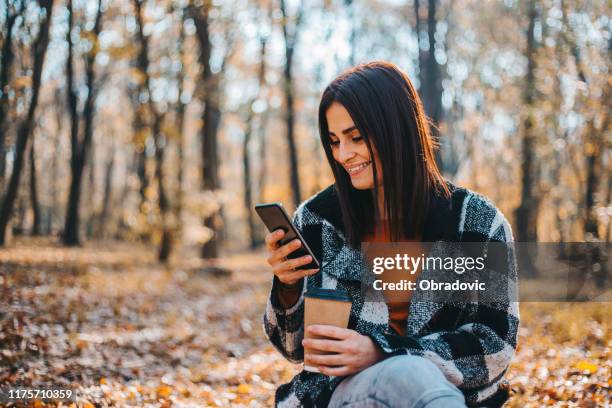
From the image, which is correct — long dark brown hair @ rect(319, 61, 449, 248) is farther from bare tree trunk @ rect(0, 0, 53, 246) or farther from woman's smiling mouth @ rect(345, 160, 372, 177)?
bare tree trunk @ rect(0, 0, 53, 246)

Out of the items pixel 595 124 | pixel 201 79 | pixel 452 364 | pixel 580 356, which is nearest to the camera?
pixel 452 364

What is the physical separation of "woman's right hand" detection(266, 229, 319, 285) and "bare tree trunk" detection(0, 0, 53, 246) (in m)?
9.97

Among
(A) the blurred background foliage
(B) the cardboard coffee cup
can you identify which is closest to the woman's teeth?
(B) the cardboard coffee cup

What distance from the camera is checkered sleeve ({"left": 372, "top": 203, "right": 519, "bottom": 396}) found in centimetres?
195

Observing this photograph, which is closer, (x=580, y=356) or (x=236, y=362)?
(x=580, y=356)

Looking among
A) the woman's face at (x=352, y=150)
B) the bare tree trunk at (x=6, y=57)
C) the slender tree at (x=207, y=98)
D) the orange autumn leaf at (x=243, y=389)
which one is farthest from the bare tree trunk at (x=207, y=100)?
the woman's face at (x=352, y=150)

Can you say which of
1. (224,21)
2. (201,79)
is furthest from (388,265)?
(224,21)

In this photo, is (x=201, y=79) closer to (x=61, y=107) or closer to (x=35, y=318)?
(x=35, y=318)

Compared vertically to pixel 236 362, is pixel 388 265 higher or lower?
higher

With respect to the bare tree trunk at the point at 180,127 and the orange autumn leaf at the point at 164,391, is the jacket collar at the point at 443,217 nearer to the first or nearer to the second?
the orange autumn leaf at the point at 164,391

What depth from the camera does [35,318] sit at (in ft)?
20.4

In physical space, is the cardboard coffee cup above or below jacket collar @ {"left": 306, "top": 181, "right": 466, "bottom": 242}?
below

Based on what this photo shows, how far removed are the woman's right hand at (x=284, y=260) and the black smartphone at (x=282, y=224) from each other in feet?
0.05

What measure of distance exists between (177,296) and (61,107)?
19.0 meters
